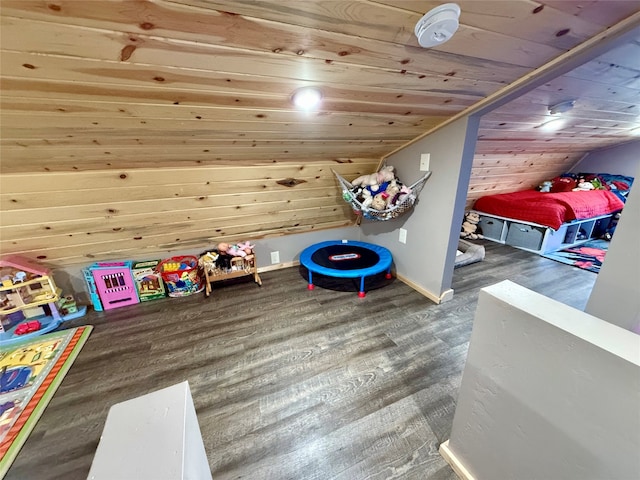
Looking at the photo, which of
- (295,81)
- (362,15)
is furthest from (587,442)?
(295,81)

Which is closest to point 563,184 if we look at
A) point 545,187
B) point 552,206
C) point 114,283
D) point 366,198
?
point 545,187

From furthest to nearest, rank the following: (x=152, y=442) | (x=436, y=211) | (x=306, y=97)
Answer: (x=436, y=211) → (x=306, y=97) → (x=152, y=442)

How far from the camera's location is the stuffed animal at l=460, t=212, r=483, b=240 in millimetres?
4039

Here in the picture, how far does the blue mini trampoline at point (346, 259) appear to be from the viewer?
7.79 feet

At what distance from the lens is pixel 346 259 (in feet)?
8.80

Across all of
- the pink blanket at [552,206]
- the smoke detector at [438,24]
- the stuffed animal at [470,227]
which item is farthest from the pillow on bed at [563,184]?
the smoke detector at [438,24]

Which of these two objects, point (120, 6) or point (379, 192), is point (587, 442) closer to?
point (120, 6)

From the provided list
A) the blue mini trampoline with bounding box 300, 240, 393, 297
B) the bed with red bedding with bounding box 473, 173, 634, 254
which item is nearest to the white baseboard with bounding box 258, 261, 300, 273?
the blue mini trampoline with bounding box 300, 240, 393, 297

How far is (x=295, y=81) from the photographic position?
119 centimetres

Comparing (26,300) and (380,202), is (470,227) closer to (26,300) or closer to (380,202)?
(380,202)

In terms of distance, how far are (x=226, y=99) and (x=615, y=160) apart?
6.04m

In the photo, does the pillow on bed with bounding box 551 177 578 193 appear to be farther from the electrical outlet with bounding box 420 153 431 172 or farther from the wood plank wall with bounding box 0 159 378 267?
the wood plank wall with bounding box 0 159 378 267

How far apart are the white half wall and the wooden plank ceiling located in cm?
107

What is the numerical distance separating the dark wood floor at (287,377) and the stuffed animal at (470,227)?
1.53m
